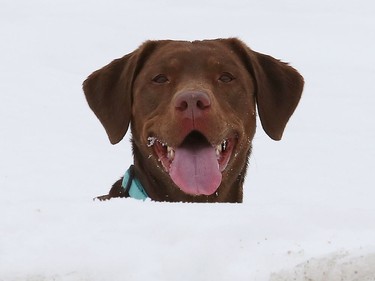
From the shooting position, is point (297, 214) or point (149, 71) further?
point (149, 71)

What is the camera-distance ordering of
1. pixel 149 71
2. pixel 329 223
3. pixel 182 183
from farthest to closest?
pixel 149 71 < pixel 182 183 < pixel 329 223

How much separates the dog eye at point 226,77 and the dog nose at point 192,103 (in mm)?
562

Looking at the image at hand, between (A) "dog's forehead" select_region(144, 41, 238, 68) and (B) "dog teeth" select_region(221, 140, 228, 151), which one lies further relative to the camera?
(A) "dog's forehead" select_region(144, 41, 238, 68)

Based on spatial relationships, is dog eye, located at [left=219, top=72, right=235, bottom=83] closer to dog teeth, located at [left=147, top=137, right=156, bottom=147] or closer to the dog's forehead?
the dog's forehead

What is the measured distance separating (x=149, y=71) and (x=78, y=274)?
7.41 ft

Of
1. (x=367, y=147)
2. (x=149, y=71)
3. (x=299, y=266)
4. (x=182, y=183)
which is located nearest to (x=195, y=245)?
(x=299, y=266)

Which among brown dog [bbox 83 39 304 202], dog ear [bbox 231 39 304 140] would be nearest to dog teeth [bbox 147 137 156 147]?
brown dog [bbox 83 39 304 202]

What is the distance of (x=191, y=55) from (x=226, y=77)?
0.25m

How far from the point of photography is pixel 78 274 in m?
3.15

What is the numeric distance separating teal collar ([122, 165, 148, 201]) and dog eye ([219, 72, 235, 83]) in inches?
29.6

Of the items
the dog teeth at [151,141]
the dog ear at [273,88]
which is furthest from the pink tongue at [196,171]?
the dog ear at [273,88]

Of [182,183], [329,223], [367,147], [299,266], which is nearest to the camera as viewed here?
[299,266]

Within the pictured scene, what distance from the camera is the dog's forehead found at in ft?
17.2

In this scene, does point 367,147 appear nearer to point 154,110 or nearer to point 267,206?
point 154,110
